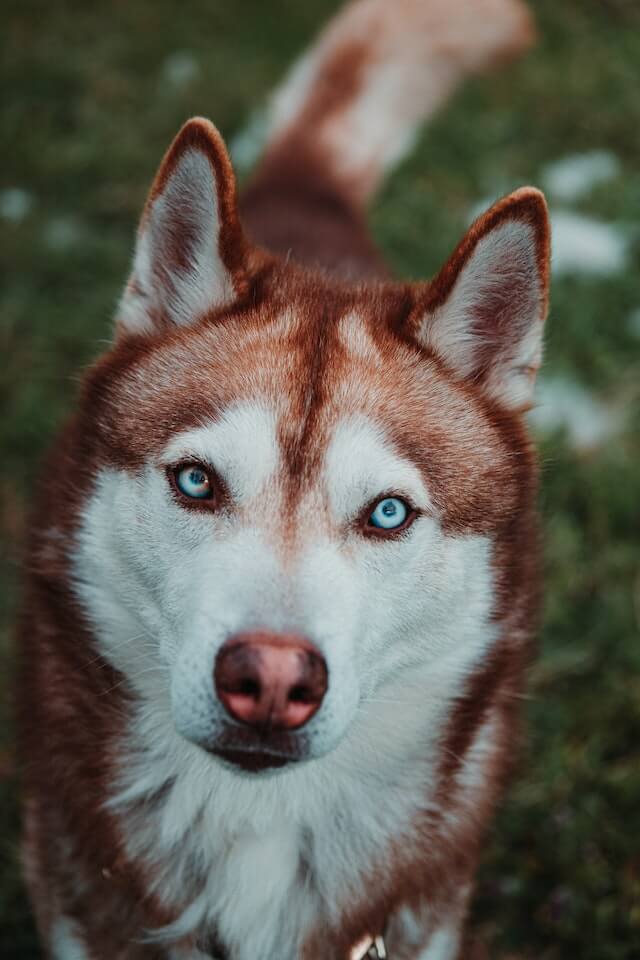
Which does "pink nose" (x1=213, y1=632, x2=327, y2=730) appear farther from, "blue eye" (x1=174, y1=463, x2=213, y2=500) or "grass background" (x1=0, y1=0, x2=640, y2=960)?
"grass background" (x1=0, y1=0, x2=640, y2=960)

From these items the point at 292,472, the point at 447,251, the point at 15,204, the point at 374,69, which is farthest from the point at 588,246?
the point at 292,472

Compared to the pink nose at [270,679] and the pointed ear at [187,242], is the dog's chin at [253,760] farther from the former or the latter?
the pointed ear at [187,242]

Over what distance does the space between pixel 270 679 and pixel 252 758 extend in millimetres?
242

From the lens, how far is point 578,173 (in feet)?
18.3

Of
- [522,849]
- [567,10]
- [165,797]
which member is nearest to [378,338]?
[165,797]

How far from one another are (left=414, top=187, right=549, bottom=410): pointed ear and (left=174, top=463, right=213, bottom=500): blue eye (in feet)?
2.05

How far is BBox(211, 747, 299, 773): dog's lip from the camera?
1.75 m

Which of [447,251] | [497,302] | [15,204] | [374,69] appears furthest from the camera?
[15,204]

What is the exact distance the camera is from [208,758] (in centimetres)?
210

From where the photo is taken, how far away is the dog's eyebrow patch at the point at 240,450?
73.6 inches

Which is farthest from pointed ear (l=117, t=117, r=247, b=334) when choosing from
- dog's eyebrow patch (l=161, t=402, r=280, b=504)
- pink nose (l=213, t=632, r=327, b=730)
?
pink nose (l=213, t=632, r=327, b=730)

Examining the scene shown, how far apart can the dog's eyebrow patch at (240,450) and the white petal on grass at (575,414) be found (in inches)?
97.6

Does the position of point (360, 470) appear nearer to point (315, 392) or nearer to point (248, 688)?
point (315, 392)

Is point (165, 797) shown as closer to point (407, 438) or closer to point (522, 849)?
point (407, 438)
